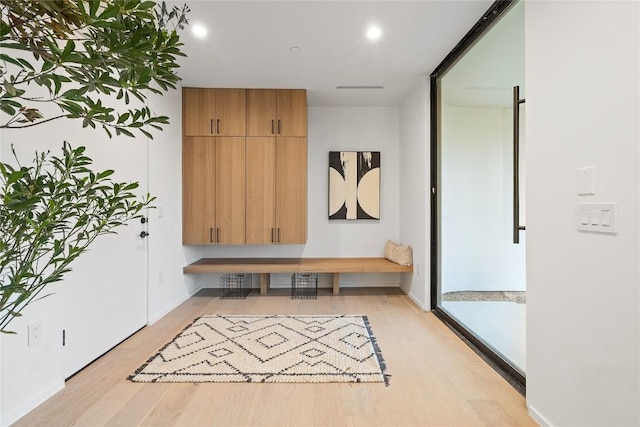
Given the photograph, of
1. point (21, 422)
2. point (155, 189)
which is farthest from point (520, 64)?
point (21, 422)

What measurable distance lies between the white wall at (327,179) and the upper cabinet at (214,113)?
3.31 ft

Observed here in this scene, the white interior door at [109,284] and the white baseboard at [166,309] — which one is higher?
the white interior door at [109,284]

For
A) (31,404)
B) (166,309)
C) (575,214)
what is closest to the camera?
(575,214)

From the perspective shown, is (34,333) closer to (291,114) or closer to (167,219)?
(167,219)

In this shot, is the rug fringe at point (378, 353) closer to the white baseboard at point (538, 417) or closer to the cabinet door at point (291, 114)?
the white baseboard at point (538, 417)

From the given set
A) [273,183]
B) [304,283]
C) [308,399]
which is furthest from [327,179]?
[308,399]

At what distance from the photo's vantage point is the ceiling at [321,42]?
2.32 metres

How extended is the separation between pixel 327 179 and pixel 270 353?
8.48 feet

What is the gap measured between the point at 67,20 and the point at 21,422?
1926mm

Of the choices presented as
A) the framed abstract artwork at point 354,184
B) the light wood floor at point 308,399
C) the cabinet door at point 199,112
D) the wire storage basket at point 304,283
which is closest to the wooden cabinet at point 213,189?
the cabinet door at point 199,112

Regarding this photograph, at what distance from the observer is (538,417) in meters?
1.65

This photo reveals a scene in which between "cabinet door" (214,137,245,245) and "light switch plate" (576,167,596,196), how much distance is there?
10.5 ft

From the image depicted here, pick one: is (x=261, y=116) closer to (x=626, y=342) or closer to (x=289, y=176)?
(x=289, y=176)

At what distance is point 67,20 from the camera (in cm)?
86
